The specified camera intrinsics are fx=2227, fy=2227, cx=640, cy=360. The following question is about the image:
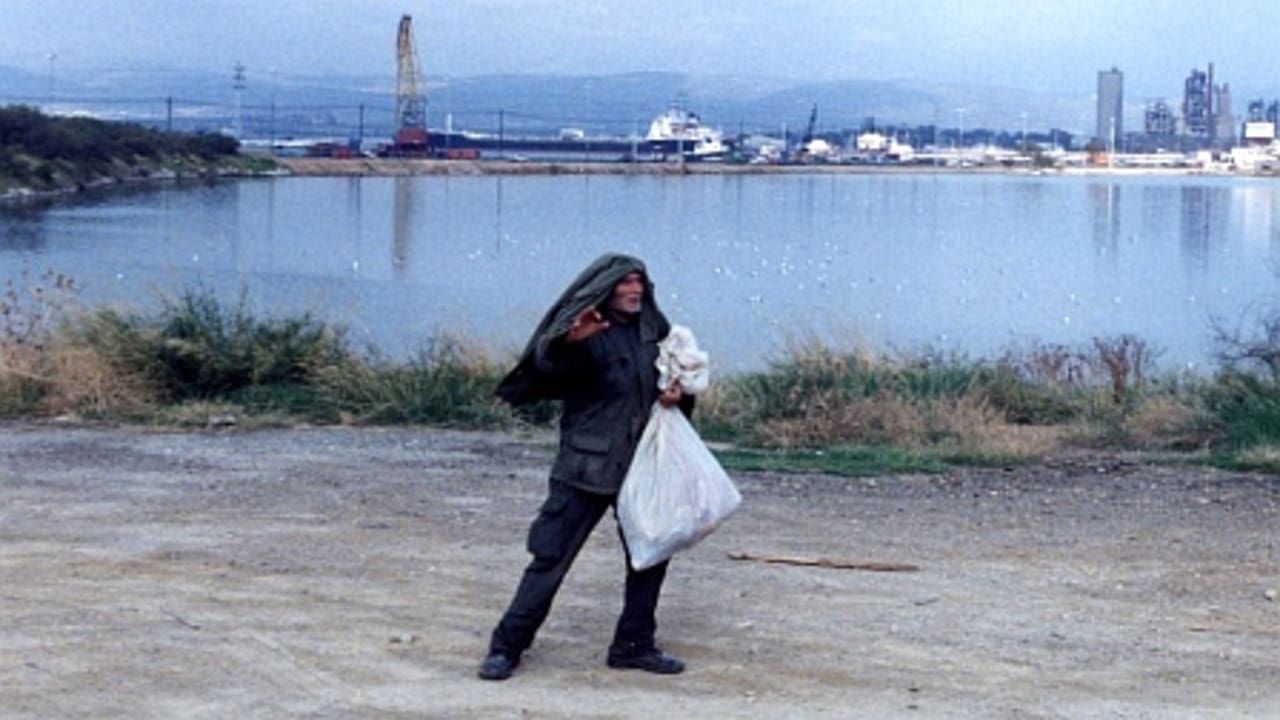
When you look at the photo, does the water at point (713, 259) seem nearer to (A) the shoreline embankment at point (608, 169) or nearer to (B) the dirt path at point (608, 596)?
(B) the dirt path at point (608, 596)

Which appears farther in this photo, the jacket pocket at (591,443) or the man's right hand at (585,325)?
the jacket pocket at (591,443)

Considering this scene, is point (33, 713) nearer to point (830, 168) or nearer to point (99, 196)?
point (99, 196)

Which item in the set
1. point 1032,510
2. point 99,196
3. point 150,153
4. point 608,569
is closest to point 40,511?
point 608,569

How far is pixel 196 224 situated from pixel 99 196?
2015 centimetres

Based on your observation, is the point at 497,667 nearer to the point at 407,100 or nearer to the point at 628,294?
the point at 628,294

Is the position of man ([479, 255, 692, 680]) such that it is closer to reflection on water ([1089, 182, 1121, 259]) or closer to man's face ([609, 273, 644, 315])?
man's face ([609, 273, 644, 315])

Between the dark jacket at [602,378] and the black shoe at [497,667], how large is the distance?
2.17ft

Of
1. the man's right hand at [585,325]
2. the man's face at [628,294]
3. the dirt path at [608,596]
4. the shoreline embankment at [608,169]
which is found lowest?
the dirt path at [608,596]

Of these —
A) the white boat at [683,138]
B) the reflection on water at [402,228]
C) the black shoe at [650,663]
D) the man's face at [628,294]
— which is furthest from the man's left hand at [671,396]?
the white boat at [683,138]

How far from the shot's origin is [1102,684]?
789cm

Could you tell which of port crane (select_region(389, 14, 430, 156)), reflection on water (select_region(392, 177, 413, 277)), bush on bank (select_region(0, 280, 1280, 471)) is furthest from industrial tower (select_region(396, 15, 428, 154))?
bush on bank (select_region(0, 280, 1280, 471))

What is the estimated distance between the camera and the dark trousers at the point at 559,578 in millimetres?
7859

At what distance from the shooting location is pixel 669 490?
7.78 metres

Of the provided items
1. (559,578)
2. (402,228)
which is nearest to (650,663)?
(559,578)
